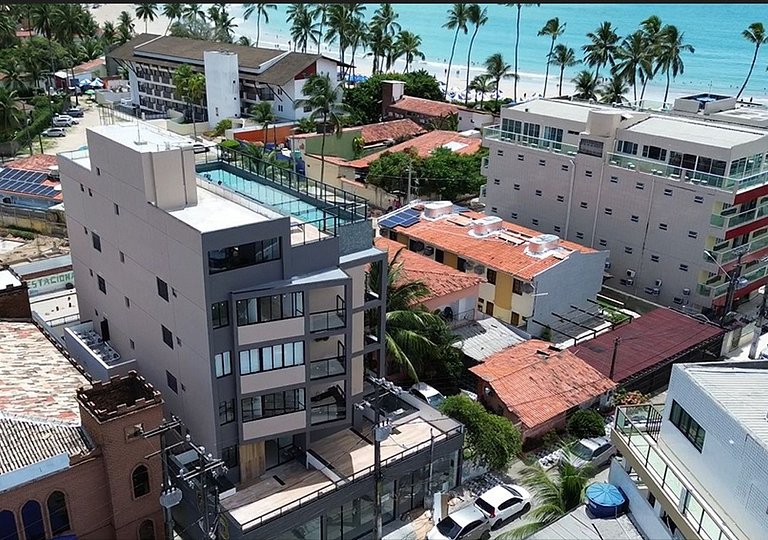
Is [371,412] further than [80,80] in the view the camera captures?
No

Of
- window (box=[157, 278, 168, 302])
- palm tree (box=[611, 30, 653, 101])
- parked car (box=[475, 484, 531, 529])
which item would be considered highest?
palm tree (box=[611, 30, 653, 101])

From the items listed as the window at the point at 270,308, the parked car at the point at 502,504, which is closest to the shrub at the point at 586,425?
the parked car at the point at 502,504

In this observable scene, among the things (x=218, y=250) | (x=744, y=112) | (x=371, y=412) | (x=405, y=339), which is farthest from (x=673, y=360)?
(x=744, y=112)

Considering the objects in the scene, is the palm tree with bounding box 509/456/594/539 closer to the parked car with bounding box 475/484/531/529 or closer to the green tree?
the parked car with bounding box 475/484/531/529

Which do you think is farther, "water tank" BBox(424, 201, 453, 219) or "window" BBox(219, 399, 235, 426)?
"water tank" BBox(424, 201, 453, 219)

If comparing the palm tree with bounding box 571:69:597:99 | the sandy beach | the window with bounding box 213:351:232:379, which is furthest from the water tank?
the sandy beach

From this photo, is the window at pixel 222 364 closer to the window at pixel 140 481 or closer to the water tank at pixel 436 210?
the window at pixel 140 481

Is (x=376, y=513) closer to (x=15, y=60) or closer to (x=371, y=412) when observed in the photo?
(x=371, y=412)
